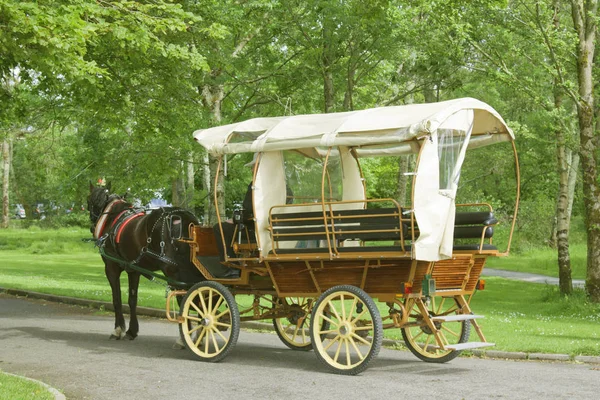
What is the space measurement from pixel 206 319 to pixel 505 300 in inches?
520

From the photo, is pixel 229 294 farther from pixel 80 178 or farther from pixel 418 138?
pixel 80 178

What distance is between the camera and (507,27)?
2122 cm

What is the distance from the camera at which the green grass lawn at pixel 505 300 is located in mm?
13508

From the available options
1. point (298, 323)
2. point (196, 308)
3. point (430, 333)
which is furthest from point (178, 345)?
point (430, 333)

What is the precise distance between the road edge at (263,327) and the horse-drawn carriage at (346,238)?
81cm

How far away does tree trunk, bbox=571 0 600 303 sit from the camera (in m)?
20.0

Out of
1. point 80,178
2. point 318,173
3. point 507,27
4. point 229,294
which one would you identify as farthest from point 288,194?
point 80,178

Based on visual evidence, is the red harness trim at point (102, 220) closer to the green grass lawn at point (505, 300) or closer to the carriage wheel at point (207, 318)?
the carriage wheel at point (207, 318)

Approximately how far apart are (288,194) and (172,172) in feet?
39.3

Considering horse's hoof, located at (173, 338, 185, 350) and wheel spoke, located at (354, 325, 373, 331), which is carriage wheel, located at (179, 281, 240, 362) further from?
wheel spoke, located at (354, 325, 373, 331)

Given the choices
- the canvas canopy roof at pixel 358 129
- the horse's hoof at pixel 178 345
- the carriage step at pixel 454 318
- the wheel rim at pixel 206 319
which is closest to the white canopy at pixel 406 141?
the canvas canopy roof at pixel 358 129

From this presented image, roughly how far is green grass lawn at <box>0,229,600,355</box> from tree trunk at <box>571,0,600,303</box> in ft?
2.76

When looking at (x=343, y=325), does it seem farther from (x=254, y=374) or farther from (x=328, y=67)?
(x=328, y=67)

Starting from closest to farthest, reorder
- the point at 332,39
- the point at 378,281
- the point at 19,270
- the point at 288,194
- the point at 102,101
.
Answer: the point at 378,281, the point at 288,194, the point at 102,101, the point at 332,39, the point at 19,270
